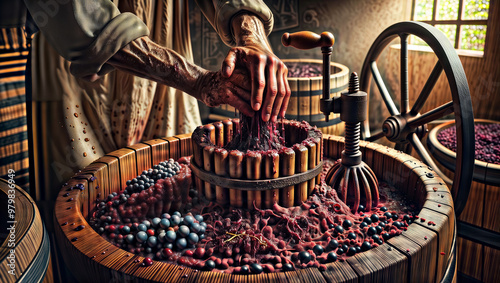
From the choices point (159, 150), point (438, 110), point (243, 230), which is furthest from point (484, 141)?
point (159, 150)

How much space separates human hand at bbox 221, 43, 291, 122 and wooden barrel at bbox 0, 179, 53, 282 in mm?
793

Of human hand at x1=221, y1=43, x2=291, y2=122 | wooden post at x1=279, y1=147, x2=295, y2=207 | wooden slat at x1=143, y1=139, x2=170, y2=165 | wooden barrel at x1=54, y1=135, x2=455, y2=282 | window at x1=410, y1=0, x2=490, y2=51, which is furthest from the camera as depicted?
window at x1=410, y1=0, x2=490, y2=51

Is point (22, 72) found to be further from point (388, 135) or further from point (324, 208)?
point (388, 135)

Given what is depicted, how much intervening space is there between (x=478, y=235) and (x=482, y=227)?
0.05 metres

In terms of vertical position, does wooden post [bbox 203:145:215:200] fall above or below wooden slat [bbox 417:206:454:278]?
above

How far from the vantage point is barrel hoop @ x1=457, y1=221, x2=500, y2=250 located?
2.22 metres

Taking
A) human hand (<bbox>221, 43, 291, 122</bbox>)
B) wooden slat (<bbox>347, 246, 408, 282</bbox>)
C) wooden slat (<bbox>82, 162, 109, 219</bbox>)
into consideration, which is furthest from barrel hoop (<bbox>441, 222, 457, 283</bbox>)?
wooden slat (<bbox>82, 162, 109, 219</bbox>)

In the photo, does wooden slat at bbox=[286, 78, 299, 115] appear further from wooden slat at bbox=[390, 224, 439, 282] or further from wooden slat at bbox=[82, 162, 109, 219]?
wooden slat at bbox=[390, 224, 439, 282]

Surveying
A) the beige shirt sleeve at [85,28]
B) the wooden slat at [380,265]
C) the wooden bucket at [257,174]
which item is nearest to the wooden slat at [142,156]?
the wooden bucket at [257,174]

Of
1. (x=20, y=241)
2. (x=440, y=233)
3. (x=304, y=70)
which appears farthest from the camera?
(x=304, y=70)

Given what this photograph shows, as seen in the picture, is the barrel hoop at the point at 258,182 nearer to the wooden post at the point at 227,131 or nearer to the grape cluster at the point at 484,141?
the wooden post at the point at 227,131

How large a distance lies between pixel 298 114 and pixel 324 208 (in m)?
1.28

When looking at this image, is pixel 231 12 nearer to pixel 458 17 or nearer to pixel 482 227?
pixel 482 227

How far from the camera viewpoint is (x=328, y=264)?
4.10 ft
